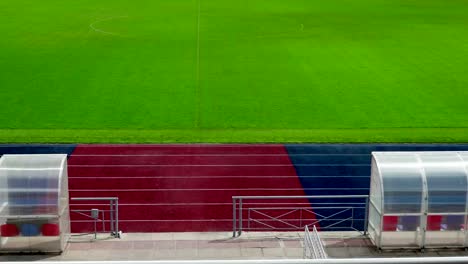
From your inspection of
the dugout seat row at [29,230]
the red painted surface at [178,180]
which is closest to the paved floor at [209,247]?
the dugout seat row at [29,230]

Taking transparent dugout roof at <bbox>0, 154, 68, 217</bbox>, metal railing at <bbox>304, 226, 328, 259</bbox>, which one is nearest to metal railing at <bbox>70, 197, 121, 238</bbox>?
transparent dugout roof at <bbox>0, 154, 68, 217</bbox>

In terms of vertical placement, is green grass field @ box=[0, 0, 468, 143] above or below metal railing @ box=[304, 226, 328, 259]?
above

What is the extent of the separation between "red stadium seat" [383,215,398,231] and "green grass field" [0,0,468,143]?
31.0 feet

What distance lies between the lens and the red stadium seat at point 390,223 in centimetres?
1395


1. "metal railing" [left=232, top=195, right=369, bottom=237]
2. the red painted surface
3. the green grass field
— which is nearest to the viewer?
"metal railing" [left=232, top=195, right=369, bottom=237]

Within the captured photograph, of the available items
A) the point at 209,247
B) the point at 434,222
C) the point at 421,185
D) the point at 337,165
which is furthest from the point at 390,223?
the point at 337,165

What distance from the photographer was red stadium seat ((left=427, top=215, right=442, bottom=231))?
45.7 feet

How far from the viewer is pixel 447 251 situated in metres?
14.3

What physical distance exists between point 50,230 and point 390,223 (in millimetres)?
7244

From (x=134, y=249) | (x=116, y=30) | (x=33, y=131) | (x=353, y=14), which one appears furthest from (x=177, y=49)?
(x=134, y=249)

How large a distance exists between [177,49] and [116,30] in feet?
25.9

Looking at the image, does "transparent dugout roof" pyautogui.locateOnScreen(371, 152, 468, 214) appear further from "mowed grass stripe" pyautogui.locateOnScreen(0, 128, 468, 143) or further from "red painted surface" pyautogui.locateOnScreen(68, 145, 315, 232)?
"mowed grass stripe" pyautogui.locateOnScreen(0, 128, 468, 143)

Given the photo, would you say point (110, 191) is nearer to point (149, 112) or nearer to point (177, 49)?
point (149, 112)

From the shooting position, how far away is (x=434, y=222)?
13984 mm
